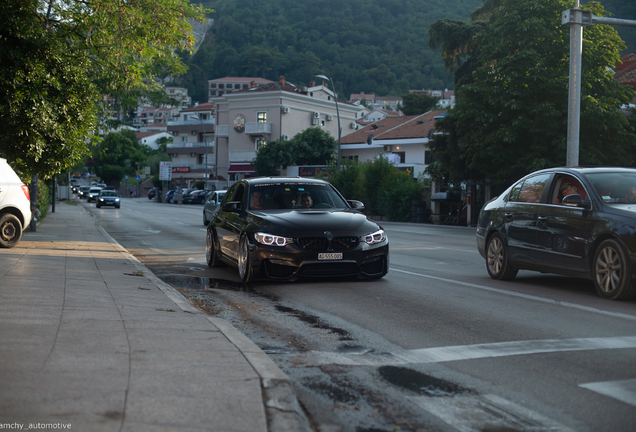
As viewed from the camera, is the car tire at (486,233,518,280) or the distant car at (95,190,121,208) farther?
the distant car at (95,190,121,208)

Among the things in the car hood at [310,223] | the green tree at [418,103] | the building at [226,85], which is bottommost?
the car hood at [310,223]

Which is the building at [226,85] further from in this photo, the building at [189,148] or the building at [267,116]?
the building at [267,116]

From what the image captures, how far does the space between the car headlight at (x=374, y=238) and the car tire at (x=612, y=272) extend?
9.74 ft

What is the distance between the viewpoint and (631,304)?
795cm

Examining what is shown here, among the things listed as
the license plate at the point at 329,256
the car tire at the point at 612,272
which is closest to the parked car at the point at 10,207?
the license plate at the point at 329,256

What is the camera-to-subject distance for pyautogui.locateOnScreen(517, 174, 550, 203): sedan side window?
974 cm

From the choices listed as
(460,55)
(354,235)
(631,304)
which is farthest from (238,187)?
(460,55)

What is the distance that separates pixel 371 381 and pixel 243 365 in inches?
35.8

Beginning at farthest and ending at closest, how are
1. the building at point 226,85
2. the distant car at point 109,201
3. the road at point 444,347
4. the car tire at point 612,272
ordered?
1. the building at point 226,85
2. the distant car at point 109,201
3. the car tire at point 612,272
4. the road at point 444,347

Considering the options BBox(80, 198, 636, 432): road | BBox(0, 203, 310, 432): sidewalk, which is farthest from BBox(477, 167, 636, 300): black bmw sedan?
BBox(0, 203, 310, 432): sidewalk

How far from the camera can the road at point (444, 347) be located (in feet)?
13.5

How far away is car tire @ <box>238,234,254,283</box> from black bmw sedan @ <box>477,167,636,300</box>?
382cm

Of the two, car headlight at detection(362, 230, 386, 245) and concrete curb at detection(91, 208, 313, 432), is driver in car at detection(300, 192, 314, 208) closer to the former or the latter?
car headlight at detection(362, 230, 386, 245)

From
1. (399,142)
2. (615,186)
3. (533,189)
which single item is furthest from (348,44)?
(615,186)
